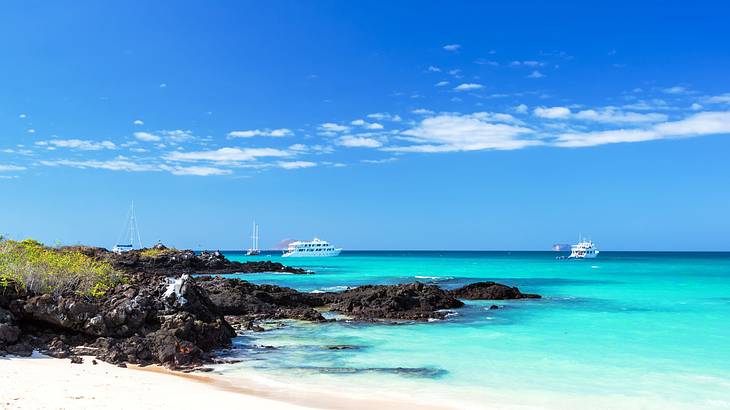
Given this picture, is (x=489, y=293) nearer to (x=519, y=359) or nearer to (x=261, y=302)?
(x=261, y=302)

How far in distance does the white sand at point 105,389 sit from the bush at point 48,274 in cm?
398

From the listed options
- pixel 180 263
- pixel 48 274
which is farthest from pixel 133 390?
pixel 180 263

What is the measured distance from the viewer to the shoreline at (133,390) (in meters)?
9.66

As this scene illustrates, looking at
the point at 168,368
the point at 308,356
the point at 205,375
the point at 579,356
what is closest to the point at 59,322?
the point at 168,368

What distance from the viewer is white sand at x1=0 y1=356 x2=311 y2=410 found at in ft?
31.3

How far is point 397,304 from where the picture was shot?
2511 cm

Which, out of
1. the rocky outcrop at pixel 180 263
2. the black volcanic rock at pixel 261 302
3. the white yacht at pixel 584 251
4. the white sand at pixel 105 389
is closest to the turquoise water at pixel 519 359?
the white sand at pixel 105 389

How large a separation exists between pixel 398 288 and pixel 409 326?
8347 millimetres

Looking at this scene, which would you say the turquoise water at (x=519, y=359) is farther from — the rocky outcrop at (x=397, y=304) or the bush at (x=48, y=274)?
the bush at (x=48, y=274)

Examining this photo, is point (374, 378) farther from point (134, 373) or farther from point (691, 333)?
point (691, 333)

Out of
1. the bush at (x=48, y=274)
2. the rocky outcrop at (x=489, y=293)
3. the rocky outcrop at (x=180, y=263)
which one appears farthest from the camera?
the rocky outcrop at (x=180, y=263)

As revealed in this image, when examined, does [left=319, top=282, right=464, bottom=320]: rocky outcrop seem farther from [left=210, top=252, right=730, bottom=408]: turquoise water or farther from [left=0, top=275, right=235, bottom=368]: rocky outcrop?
[left=0, top=275, right=235, bottom=368]: rocky outcrop

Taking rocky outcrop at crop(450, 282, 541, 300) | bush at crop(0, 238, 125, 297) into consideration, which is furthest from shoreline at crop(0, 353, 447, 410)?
rocky outcrop at crop(450, 282, 541, 300)

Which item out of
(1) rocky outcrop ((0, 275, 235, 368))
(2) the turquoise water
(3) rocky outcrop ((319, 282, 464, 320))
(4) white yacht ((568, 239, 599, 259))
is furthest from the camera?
(4) white yacht ((568, 239, 599, 259))
